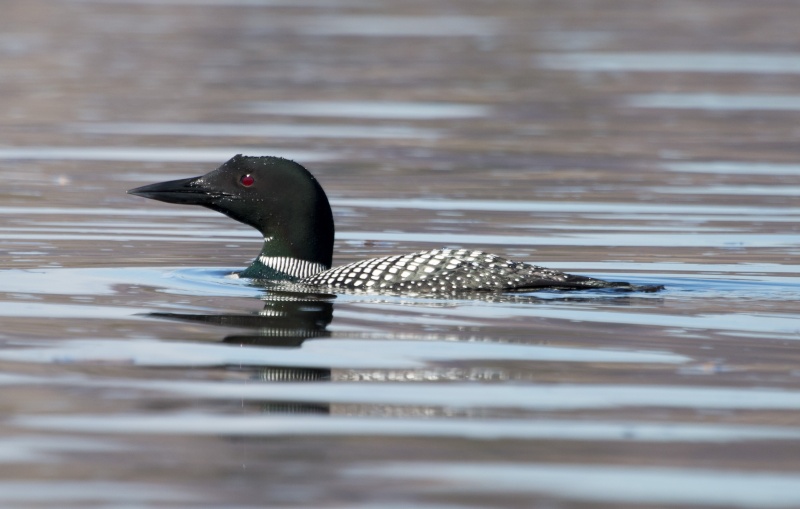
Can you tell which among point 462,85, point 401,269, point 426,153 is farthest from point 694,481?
point 462,85

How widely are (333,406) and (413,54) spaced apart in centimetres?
1884

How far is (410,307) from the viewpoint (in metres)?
7.04

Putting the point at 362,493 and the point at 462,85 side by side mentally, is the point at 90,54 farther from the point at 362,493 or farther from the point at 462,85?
the point at 362,493

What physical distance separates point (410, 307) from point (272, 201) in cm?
121

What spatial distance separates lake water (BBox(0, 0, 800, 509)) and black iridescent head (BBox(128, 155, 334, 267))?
0.34 metres

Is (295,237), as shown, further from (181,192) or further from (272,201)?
(181,192)

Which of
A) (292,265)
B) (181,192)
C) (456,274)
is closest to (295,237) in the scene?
(292,265)

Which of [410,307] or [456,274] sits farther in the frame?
[456,274]

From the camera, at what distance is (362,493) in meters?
4.14

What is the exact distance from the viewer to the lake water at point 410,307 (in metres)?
4.40

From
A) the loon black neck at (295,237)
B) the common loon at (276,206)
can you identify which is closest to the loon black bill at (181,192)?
the common loon at (276,206)

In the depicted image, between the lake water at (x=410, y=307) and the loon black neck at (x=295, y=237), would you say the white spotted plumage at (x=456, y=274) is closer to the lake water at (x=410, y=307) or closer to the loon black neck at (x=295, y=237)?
the lake water at (x=410, y=307)

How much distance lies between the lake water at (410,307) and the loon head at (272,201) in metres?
0.31

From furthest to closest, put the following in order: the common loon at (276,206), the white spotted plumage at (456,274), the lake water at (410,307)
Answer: the common loon at (276,206), the white spotted plumage at (456,274), the lake water at (410,307)
